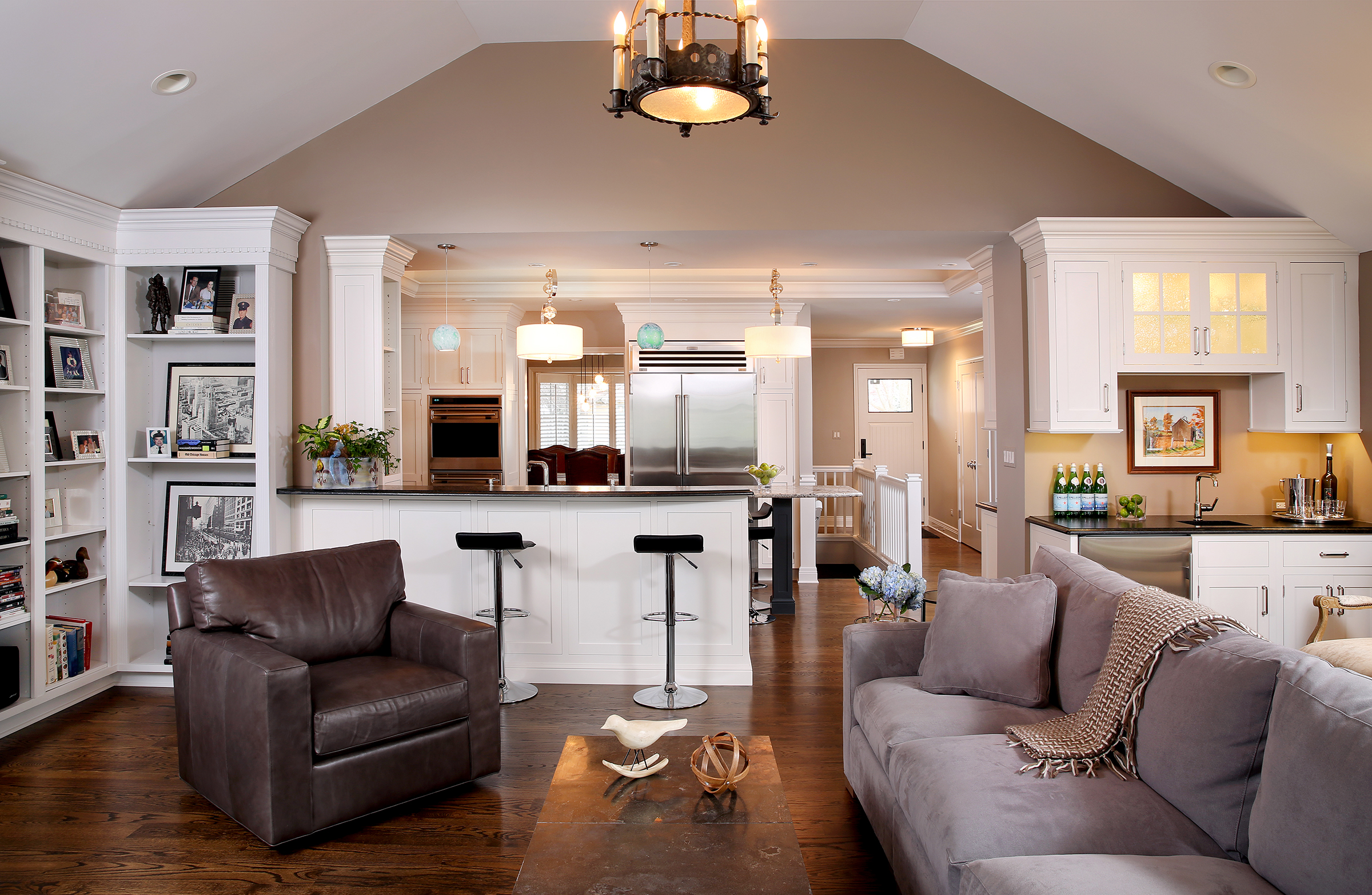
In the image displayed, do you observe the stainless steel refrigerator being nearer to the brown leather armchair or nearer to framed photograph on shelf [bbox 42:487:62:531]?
the brown leather armchair

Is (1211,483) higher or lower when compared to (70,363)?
lower

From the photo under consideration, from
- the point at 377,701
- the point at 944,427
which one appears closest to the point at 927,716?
the point at 377,701

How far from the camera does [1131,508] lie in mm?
4473

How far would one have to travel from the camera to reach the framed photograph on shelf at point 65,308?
3898mm

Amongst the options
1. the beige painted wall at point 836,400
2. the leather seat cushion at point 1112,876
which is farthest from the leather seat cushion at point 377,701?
the beige painted wall at point 836,400

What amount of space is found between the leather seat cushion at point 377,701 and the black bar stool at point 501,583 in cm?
86

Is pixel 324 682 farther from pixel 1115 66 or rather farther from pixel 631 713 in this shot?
pixel 1115 66

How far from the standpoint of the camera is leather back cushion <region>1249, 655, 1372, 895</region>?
1.35 metres

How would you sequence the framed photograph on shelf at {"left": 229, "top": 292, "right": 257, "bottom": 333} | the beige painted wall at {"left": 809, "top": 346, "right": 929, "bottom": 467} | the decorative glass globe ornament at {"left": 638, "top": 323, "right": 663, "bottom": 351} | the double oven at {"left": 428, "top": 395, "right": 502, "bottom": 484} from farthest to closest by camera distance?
the beige painted wall at {"left": 809, "top": 346, "right": 929, "bottom": 467} < the double oven at {"left": 428, "top": 395, "right": 502, "bottom": 484} < the decorative glass globe ornament at {"left": 638, "top": 323, "right": 663, "bottom": 351} < the framed photograph on shelf at {"left": 229, "top": 292, "right": 257, "bottom": 333}

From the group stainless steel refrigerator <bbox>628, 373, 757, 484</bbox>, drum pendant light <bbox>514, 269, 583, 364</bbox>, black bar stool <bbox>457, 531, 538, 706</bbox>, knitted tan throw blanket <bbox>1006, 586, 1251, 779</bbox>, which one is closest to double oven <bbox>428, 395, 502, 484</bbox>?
stainless steel refrigerator <bbox>628, 373, 757, 484</bbox>

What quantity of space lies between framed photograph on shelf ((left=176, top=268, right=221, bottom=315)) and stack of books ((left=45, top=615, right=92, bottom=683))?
166 cm

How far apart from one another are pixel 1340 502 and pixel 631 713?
3.99 meters

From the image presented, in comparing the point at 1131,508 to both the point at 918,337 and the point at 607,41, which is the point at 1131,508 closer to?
the point at 607,41

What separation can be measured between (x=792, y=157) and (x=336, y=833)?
385cm
